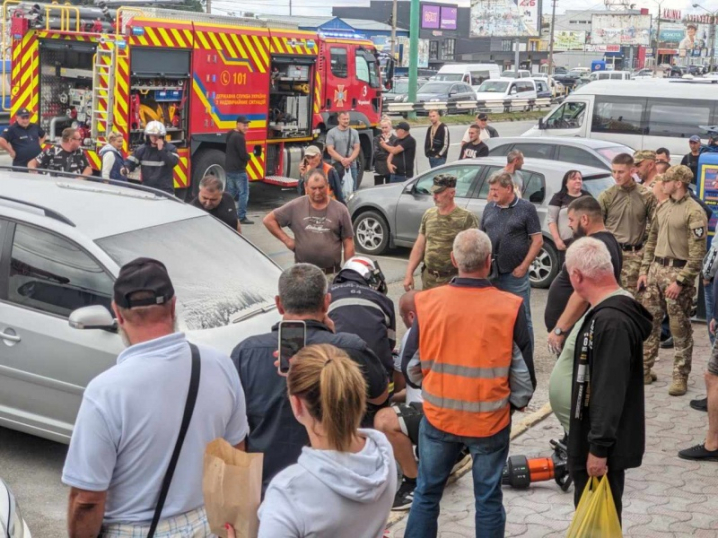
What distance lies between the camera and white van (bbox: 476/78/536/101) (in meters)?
44.8

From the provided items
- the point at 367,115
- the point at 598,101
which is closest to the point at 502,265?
the point at 367,115

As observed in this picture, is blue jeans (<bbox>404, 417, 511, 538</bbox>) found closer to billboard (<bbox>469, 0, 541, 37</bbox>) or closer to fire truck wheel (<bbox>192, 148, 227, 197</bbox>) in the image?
fire truck wheel (<bbox>192, 148, 227, 197</bbox>)

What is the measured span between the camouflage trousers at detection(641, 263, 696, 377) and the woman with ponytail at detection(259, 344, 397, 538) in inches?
220

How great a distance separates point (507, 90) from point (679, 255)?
37.9m

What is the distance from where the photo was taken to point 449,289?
4.83m

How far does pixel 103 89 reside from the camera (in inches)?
575

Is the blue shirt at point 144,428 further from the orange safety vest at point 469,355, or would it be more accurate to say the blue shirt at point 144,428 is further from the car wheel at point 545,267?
the car wheel at point 545,267

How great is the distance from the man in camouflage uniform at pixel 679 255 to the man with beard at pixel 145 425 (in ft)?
18.5

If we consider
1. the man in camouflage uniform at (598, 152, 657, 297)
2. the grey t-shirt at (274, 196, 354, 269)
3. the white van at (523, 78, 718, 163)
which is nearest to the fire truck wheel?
the white van at (523, 78, 718, 163)

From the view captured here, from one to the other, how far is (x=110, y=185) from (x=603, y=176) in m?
6.70

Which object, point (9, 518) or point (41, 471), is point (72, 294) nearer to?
point (41, 471)

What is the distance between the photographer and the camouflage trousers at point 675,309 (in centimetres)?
816

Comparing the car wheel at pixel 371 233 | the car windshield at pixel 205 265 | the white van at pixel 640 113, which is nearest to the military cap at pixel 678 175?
the car windshield at pixel 205 265

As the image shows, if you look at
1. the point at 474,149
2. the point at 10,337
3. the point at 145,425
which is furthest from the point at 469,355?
the point at 474,149
